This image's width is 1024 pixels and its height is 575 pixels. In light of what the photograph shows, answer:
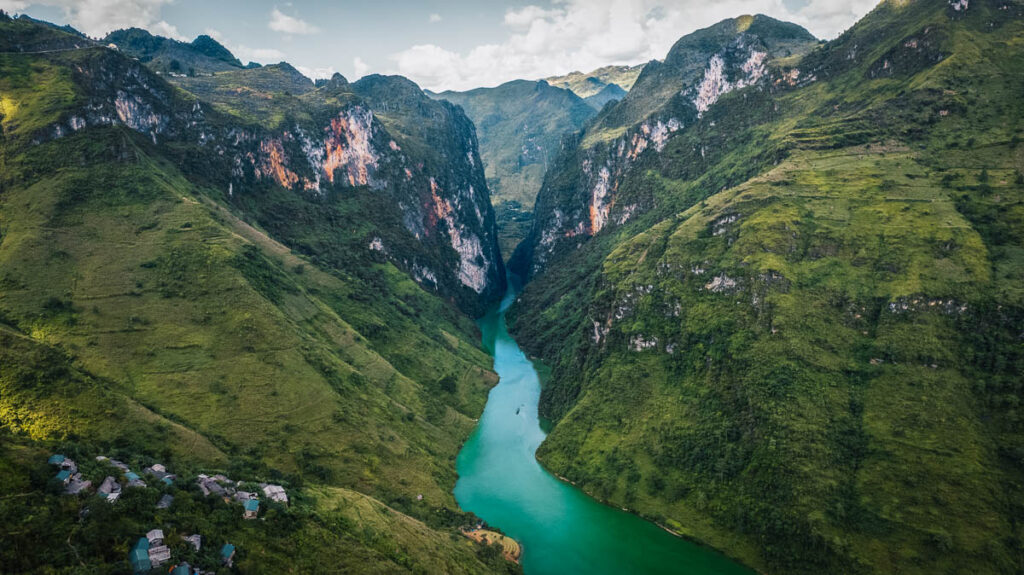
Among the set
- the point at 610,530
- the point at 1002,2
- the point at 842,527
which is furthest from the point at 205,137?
the point at 1002,2

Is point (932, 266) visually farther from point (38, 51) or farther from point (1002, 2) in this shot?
point (38, 51)

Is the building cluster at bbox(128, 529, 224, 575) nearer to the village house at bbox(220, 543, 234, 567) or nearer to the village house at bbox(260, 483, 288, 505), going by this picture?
the village house at bbox(220, 543, 234, 567)

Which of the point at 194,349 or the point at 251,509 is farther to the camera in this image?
the point at 194,349

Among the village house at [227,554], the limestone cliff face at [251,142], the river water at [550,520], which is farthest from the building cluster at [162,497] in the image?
the limestone cliff face at [251,142]

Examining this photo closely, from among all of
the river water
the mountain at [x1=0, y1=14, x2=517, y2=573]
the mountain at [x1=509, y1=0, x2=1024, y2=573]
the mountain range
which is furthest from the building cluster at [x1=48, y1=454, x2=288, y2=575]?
the mountain at [x1=509, y1=0, x2=1024, y2=573]

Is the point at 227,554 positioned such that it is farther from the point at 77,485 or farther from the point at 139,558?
the point at 77,485

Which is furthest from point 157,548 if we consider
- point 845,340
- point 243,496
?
point 845,340

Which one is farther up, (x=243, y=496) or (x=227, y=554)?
(x=227, y=554)
